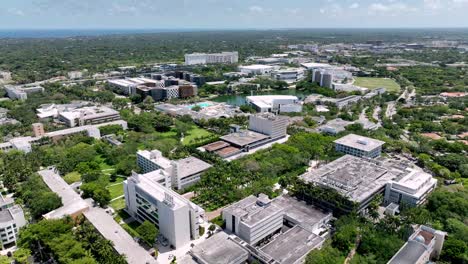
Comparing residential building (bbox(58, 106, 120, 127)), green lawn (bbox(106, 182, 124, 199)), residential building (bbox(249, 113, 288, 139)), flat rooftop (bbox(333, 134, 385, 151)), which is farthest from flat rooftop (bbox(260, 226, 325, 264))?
residential building (bbox(58, 106, 120, 127))

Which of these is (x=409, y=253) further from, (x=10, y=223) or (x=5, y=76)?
(x=5, y=76)

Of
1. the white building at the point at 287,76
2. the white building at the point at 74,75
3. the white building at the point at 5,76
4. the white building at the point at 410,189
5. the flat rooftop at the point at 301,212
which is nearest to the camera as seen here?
the flat rooftop at the point at 301,212

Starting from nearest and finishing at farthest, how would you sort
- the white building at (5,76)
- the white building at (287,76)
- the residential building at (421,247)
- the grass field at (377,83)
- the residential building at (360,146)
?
the residential building at (421,247) → the residential building at (360,146) → the grass field at (377,83) → the white building at (5,76) → the white building at (287,76)

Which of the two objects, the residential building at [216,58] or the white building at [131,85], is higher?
the residential building at [216,58]

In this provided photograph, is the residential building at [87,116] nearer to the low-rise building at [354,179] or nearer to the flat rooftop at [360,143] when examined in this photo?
the low-rise building at [354,179]

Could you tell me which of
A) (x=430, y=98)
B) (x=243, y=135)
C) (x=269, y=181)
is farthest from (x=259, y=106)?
(x=430, y=98)

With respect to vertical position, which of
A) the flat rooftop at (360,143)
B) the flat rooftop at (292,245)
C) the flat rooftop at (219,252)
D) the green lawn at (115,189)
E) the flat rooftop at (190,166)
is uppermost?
the flat rooftop at (360,143)

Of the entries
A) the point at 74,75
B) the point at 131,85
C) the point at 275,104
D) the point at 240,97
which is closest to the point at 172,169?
the point at 275,104

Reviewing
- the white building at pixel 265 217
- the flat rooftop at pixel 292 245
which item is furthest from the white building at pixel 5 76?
the flat rooftop at pixel 292 245
